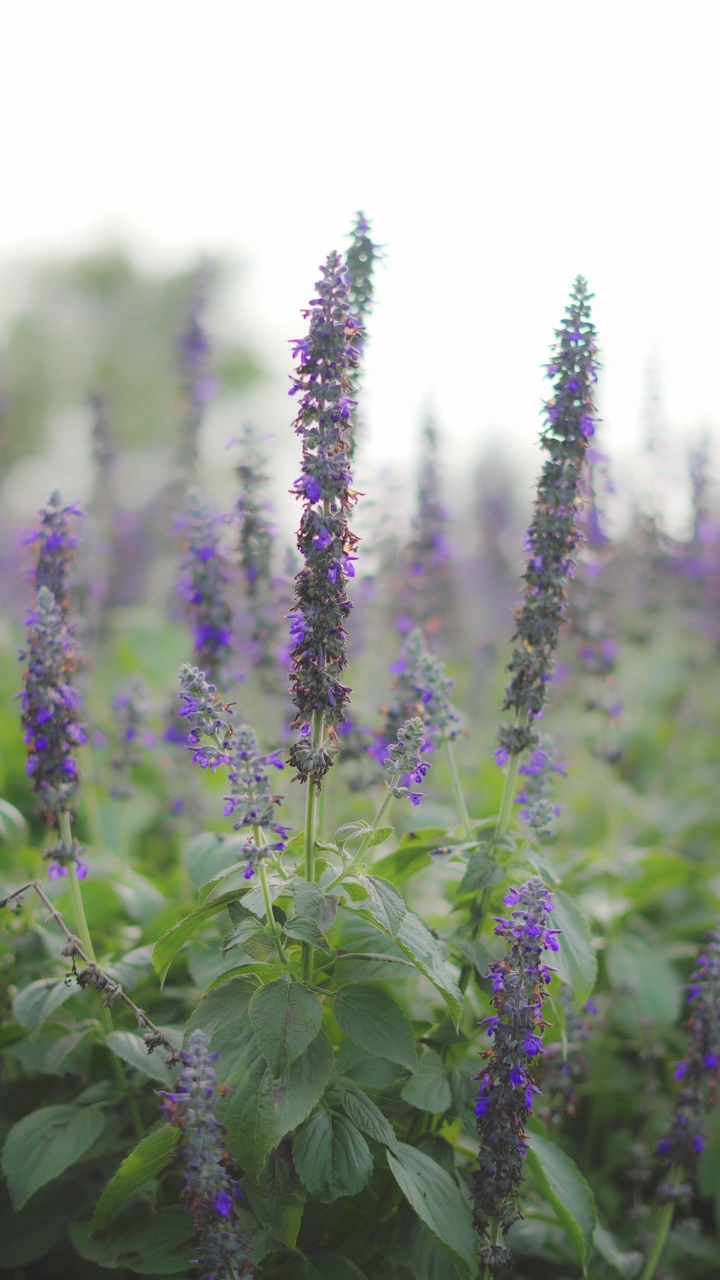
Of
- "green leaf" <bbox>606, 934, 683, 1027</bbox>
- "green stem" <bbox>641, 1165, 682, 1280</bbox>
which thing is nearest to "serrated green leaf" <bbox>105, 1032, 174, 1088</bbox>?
"green stem" <bbox>641, 1165, 682, 1280</bbox>

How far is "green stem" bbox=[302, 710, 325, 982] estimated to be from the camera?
2.61m

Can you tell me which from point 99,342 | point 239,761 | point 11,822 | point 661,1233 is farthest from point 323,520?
point 99,342

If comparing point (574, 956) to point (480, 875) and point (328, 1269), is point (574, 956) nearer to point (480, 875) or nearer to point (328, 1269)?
point (480, 875)

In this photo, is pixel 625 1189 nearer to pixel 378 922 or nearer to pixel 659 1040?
pixel 659 1040

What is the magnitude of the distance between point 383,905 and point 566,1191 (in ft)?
4.13

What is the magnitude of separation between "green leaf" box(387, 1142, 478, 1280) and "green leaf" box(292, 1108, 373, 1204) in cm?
11

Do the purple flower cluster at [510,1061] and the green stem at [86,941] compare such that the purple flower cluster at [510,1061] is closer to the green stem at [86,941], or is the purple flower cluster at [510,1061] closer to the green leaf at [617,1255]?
the green leaf at [617,1255]

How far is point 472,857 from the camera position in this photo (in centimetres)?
308

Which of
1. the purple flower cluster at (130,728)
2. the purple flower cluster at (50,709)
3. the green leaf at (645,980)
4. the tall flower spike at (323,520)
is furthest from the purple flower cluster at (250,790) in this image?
the green leaf at (645,980)

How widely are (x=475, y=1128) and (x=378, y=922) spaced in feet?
2.84

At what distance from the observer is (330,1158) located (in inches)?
99.1

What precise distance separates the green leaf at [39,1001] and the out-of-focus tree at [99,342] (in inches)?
953

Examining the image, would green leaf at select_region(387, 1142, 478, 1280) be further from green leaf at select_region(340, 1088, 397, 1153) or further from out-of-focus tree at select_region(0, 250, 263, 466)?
out-of-focus tree at select_region(0, 250, 263, 466)

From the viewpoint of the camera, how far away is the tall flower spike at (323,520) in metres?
2.56
